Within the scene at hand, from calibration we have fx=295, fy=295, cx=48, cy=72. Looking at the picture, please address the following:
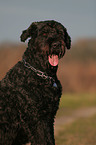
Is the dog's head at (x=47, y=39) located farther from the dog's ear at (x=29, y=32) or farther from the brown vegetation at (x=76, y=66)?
the brown vegetation at (x=76, y=66)

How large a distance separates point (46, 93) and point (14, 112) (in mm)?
646

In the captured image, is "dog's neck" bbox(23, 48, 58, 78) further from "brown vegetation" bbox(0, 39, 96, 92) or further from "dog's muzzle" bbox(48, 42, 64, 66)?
"brown vegetation" bbox(0, 39, 96, 92)

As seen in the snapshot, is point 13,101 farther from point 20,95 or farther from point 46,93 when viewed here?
point 46,93

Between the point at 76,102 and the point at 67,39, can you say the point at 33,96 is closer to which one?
the point at 67,39

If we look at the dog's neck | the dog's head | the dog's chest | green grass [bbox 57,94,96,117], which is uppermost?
green grass [bbox 57,94,96,117]

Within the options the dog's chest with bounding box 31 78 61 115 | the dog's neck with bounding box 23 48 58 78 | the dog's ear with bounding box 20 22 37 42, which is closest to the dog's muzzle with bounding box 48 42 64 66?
the dog's neck with bounding box 23 48 58 78

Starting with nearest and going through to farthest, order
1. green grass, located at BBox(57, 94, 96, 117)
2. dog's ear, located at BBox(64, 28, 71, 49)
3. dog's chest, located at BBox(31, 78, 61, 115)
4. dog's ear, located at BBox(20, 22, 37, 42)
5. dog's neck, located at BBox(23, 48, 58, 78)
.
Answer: dog's chest, located at BBox(31, 78, 61, 115) < dog's neck, located at BBox(23, 48, 58, 78) < dog's ear, located at BBox(20, 22, 37, 42) < dog's ear, located at BBox(64, 28, 71, 49) < green grass, located at BBox(57, 94, 96, 117)

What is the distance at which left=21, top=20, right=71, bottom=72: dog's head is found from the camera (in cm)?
517

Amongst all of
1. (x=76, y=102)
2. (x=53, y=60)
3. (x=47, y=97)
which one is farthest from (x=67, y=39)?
(x=76, y=102)

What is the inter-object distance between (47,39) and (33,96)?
3.41ft

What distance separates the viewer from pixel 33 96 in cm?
509

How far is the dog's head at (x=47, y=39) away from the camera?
5.17 metres

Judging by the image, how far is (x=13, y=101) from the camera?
5125 millimetres

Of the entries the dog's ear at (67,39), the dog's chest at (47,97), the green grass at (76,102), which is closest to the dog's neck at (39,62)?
the dog's chest at (47,97)
